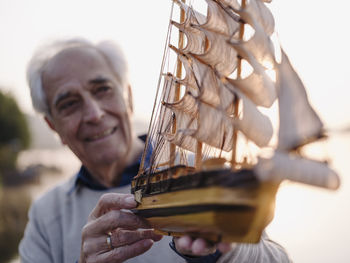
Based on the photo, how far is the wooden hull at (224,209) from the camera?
1166 millimetres

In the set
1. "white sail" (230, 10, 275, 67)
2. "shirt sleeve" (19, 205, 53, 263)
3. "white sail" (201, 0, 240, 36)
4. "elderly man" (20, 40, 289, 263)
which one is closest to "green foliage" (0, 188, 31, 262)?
"shirt sleeve" (19, 205, 53, 263)

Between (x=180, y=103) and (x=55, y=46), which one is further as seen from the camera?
(x=55, y=46)

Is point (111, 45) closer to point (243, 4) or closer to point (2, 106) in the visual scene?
point (243, 4)

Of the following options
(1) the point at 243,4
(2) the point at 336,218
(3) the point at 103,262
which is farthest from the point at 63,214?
(2) the point at 336,218

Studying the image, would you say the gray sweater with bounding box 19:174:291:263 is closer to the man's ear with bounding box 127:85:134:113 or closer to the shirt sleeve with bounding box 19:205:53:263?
the shirt sleeve with bounding box 19:205:53:263

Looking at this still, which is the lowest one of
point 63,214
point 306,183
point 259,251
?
point 63,214

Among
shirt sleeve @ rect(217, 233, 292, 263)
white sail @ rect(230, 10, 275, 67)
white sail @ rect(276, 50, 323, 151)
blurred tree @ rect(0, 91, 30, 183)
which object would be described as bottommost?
blurred tree @ rect(0, 91, 30, 183)

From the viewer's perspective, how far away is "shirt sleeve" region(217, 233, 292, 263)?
68.7 inches

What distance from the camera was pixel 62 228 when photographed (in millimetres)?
2723

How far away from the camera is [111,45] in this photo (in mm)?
2770

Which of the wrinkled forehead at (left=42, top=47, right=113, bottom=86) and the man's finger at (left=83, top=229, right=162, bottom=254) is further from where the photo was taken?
the wrinkled forehead at (left=42, top=47, right=113, bottom=86)

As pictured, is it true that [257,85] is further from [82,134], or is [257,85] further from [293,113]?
[82,134]

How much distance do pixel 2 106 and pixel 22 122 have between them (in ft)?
6.18

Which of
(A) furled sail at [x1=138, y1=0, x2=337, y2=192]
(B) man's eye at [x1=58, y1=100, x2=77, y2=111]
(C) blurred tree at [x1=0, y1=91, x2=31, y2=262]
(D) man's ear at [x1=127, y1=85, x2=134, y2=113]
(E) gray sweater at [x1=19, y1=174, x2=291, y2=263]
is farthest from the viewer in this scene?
(C) blurred tree at [x1=0, y1=91, x2=31, y2=262]
